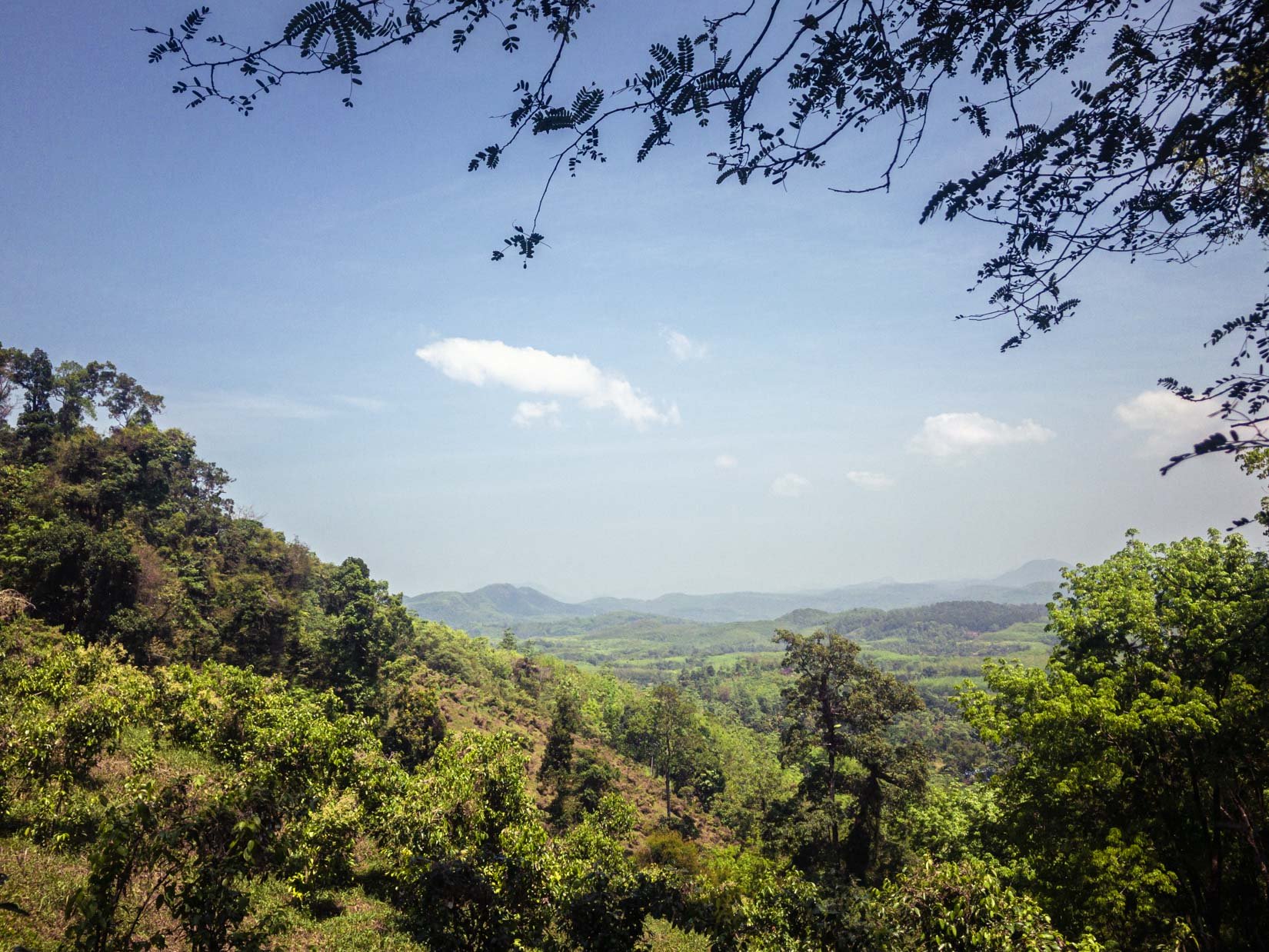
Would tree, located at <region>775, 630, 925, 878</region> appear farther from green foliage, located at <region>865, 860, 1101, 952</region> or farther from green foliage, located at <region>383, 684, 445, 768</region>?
green foliage, located at <region>383, 684, 445, 768</region>

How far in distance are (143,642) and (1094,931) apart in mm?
39941

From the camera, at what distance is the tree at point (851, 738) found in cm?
2173

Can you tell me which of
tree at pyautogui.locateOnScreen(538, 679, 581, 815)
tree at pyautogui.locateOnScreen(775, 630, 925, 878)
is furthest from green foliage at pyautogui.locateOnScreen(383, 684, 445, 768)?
tree at pyautogui.locateOnScreen(775, 630, 925, 878)

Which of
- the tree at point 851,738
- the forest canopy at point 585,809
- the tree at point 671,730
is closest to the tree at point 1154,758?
the forest canopy at point 585,809

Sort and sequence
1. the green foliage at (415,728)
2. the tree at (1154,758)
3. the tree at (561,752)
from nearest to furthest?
the tree at (1154,758), the green foliage at (415,728), the tree at (561,752)

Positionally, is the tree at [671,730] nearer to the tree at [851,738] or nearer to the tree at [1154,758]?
the tree at [851,738]

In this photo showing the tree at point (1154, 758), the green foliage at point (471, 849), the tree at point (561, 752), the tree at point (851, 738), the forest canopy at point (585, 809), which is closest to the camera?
the forest canopy at point (585, 809)

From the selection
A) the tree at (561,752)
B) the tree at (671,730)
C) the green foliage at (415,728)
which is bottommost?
the tree at (671,730)

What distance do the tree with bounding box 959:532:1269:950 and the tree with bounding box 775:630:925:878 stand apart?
29.6 feet

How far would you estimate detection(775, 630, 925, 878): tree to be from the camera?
2173 centimetres

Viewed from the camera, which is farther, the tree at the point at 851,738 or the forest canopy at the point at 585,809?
the tree at the point at 851,738

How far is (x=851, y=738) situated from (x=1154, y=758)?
1318 cm

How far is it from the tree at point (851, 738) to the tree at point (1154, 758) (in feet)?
29.6

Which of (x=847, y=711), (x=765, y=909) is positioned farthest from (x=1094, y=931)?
(x=847, y=711)
